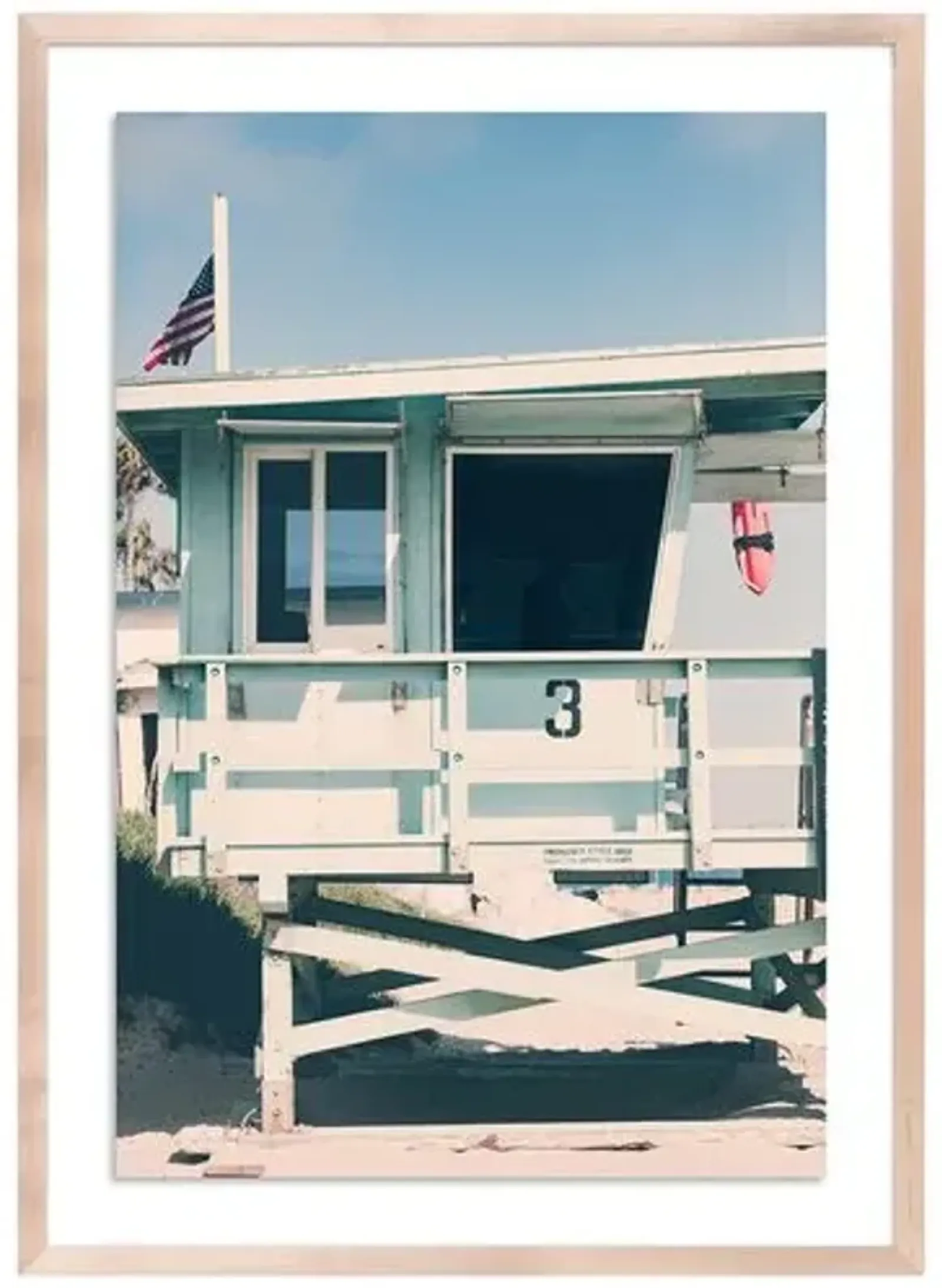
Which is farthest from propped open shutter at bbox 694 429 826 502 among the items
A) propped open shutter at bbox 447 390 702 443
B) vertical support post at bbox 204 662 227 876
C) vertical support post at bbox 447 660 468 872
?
vertical support post at bbox 204 662 227 876

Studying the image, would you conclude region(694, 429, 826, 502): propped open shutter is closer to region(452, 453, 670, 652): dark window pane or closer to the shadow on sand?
region(452, 453, 670, 652): dark window pane

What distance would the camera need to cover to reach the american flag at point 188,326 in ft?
15.5

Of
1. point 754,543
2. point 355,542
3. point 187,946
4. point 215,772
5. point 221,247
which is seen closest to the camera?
point 221,247

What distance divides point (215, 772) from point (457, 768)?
0.62 meters

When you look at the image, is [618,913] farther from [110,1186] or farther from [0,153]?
[0,153]

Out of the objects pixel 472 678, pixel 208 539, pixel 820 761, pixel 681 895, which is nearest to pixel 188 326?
pixel 208 539

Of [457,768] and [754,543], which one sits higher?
[754,543]

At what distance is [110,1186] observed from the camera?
4.63 meters

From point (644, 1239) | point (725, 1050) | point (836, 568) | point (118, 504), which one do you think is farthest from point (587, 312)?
point (644, 1239)

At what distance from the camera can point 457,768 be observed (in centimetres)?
508

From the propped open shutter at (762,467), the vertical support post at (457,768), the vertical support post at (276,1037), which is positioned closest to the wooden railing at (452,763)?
the vertical support post at (457,768)

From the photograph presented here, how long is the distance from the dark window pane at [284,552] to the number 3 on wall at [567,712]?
675 millimetres

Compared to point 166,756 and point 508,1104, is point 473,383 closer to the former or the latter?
point 166,756

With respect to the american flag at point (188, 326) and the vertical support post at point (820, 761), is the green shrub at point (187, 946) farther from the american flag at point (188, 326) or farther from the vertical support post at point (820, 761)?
the vertical support post at point (820, 761)
